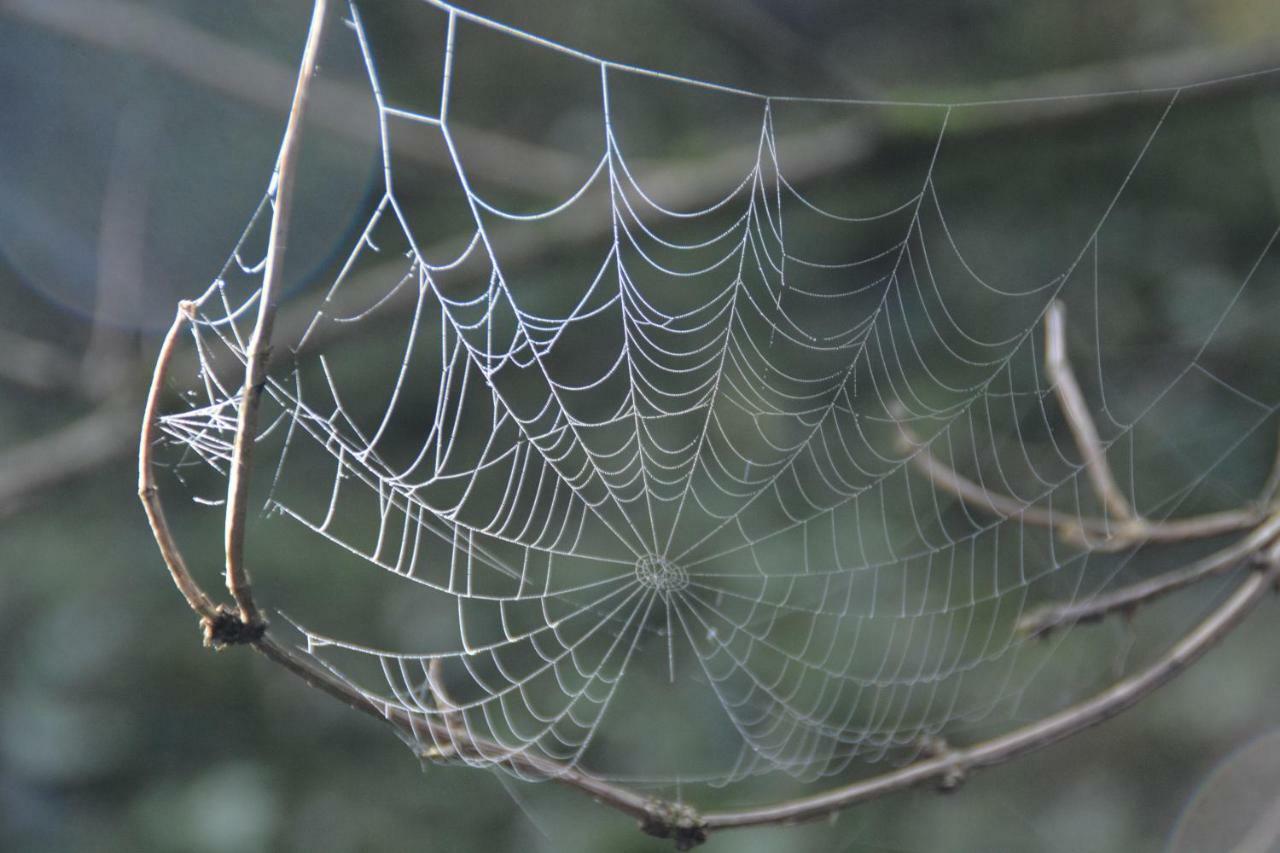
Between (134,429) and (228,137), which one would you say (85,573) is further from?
(228,137)

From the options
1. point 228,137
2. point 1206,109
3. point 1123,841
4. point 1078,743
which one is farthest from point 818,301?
point 228,137

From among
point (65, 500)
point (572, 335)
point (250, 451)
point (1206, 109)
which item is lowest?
point (250, 451)

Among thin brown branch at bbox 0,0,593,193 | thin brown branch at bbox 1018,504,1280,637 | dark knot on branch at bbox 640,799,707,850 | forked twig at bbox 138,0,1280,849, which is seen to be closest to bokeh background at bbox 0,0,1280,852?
thin brown branch at bbox 0,0,593,193

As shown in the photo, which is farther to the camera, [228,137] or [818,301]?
[228,137]

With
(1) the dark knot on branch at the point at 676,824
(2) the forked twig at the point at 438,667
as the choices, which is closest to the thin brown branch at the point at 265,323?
(2) the forked twig at the point at 438,667

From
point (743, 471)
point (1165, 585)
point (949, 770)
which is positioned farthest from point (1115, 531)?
point (743, 471)

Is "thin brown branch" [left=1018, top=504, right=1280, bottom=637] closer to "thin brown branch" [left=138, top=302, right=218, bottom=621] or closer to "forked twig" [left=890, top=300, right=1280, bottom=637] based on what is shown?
"forked twig" [left=890, top=300, right=1280, bottom=637]
